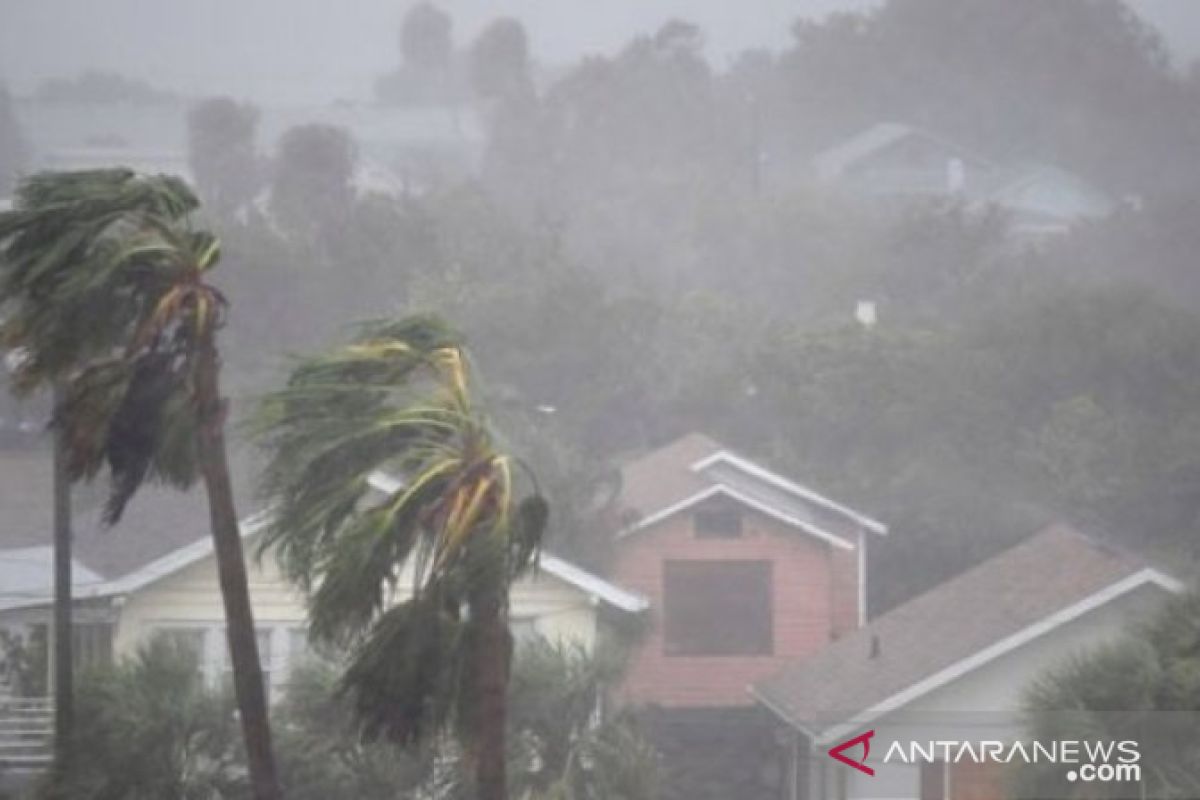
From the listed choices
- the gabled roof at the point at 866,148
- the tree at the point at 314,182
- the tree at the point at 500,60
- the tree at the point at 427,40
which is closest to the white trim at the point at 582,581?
the tree at the point at 314,182

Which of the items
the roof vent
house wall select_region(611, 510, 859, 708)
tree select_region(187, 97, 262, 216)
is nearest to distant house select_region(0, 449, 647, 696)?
house wall select_region(611, 510, 859, 708)

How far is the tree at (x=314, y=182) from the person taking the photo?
29594mm

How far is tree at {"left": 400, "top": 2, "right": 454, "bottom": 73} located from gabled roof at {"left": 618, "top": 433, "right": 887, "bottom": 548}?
32383mm

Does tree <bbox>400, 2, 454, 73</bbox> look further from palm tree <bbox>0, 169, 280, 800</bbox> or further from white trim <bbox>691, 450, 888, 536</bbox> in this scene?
palm tree <bbox>0, 169, 280, 800</bbox>

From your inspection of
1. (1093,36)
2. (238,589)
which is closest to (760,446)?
(238,589)

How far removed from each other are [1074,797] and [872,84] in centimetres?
4125

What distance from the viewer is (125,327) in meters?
6.62

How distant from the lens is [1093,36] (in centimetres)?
4400

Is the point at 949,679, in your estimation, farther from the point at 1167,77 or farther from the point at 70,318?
the point at 1167,77

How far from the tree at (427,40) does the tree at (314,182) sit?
16.0 metres

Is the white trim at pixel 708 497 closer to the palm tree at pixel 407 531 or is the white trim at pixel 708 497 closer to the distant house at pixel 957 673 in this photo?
the distant house at pixel 957 673

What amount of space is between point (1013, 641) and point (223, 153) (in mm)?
26279

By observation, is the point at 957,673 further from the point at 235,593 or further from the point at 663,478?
the point at 663,478

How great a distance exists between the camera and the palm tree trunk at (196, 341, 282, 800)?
6.75m
